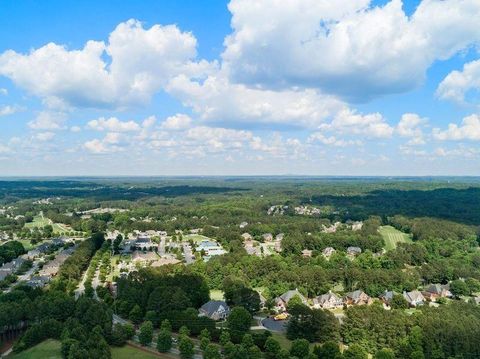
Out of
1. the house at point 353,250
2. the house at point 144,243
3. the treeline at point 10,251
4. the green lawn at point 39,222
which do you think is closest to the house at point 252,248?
the house at point 353,250

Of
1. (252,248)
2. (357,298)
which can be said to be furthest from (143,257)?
(357,298)

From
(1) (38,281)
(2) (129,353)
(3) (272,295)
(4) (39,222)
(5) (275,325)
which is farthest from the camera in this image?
(4) (39,222)

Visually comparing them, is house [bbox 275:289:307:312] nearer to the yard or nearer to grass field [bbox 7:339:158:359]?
the yard

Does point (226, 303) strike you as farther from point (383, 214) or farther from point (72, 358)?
point (383, 214)

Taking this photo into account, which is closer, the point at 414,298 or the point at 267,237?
the point at 414,298

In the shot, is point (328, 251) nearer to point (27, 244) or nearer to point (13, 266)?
point (13, 266)
